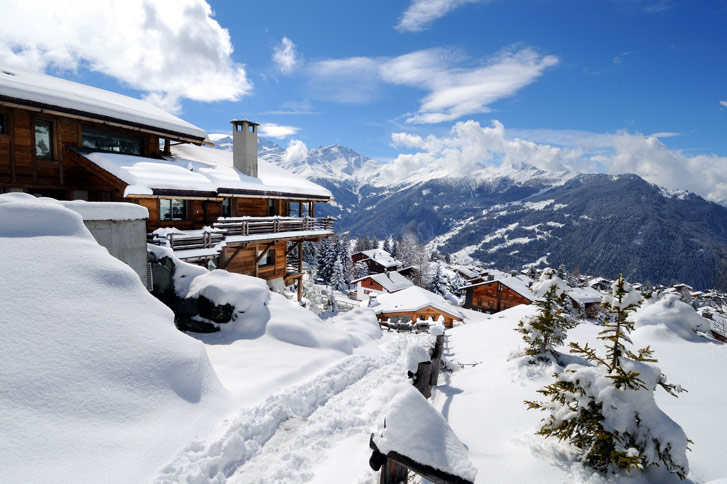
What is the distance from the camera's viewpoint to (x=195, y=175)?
53.9 feet

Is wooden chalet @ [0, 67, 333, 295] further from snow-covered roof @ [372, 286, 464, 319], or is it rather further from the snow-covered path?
snow-covered roof @ [372, 286, 464, 319]

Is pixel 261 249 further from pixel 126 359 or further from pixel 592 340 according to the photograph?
pixel 592 340

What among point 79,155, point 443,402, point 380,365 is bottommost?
point 380,365

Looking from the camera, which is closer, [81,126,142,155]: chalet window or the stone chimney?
[81,126,142,155]: chalet window

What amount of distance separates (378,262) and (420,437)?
91.4m

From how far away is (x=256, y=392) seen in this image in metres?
8.03

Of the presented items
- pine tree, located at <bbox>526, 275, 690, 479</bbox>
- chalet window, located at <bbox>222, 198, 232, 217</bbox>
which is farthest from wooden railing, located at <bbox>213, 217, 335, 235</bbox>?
pine tree, located at <bbox>526, 275, 690, 479</bbox>

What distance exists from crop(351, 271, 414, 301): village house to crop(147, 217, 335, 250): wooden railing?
45081mm

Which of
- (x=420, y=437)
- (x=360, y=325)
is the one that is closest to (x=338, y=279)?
(x=360, y=325)

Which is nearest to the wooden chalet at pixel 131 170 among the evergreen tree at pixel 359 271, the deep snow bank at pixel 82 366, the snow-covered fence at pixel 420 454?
the deep snow bank at pixel 82 366

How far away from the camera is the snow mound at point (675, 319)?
40.3ft

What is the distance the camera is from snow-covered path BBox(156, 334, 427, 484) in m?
5.69

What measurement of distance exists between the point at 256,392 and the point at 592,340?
12.5 meters

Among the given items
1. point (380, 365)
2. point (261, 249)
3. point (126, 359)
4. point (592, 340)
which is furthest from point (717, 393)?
point (261, 249)
